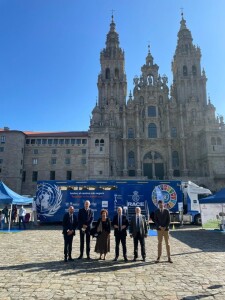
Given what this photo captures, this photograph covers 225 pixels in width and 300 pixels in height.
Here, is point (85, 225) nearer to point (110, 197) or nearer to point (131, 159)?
point (110, 197)

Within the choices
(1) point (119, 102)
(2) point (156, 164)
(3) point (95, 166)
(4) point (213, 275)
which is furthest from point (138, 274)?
(1) point (119, 102)

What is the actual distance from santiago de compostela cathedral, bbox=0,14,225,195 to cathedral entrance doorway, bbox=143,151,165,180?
9.2 inches

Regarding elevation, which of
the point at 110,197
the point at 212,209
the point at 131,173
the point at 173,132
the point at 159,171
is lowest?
the point at 212,209

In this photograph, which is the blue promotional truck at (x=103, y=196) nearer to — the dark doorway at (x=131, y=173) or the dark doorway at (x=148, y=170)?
the dark doorway at (x=131, y=173)

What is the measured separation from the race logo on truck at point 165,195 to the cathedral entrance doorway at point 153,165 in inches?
1279

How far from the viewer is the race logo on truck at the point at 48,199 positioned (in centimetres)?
2255

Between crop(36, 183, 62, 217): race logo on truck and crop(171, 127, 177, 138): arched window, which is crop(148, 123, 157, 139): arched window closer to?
crop(171, 127, 177, 138): arched window

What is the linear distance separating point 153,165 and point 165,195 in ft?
112

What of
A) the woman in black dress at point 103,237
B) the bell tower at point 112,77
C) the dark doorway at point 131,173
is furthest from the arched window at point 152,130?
Result: the woman in black dress at point 103,237

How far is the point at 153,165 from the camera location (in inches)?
2229

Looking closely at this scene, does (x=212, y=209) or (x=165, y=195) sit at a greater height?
(x=165, y=195)

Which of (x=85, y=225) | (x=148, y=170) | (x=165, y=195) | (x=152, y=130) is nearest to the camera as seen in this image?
(x=85, y=225)

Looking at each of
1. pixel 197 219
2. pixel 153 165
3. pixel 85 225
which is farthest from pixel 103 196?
pixel 153 165

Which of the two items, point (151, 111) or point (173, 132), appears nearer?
point (173, 132)
